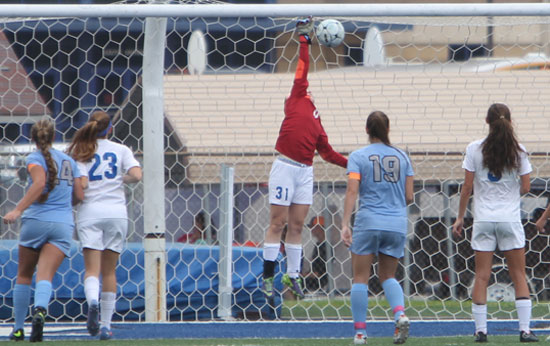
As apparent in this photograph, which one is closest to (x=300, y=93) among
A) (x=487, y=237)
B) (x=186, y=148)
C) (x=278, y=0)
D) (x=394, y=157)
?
(x=394, y=157)

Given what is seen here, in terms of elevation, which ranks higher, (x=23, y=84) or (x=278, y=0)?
(x=278, y=0)

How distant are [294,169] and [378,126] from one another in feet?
3.84

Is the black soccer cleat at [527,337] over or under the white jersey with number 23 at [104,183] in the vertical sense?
under

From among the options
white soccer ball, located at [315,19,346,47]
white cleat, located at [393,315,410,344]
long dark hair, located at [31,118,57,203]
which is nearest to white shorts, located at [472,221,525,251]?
white cleat, located at [393,315,410,344]

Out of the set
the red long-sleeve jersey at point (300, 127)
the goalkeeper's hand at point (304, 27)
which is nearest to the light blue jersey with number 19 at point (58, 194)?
the red long-sleeve jersey at point (300, 127)

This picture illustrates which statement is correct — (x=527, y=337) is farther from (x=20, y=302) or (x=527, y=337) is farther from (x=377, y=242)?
(x=20, y=302)

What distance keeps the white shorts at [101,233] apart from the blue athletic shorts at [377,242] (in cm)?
191

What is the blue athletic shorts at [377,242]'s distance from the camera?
6746mm

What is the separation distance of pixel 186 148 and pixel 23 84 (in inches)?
73.6

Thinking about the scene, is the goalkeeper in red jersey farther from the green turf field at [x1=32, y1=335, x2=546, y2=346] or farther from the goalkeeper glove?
the green turf field at [x1=32, y1=335, x2=546, y2=346]

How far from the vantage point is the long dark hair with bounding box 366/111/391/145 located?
6.84m

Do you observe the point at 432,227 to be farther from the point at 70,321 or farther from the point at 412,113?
the point at 70,321

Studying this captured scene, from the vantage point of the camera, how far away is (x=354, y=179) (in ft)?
22.2

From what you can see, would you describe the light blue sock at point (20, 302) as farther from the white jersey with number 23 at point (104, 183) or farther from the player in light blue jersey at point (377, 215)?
the player in light blue jersey at point (377, 215)
